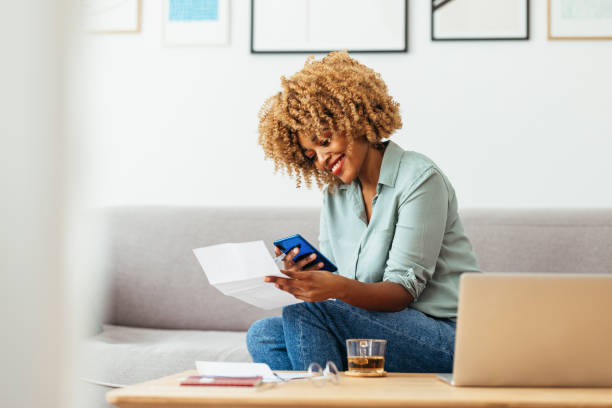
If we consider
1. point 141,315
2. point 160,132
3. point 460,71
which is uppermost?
point 460,71

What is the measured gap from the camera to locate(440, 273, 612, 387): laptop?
931 mm

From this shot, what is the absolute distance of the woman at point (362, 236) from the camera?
4.36ft

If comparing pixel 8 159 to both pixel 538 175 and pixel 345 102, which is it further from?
pixel 538 175

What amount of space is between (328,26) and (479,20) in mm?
577

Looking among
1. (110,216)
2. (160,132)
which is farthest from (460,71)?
(110,216)

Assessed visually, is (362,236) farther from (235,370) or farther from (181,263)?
(181,263)

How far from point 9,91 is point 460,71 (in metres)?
2.22

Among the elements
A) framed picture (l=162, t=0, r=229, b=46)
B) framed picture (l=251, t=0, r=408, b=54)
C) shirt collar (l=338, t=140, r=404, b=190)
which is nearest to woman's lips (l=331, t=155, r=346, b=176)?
shirt collar (l=338, t=140, r=404, b=190)

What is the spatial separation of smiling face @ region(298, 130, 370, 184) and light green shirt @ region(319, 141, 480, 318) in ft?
0.23

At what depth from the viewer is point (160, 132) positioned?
8.33ft

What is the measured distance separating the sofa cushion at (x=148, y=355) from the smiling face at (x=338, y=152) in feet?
2.06

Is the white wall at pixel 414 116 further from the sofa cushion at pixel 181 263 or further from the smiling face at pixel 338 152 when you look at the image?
the smiling face at pixel 338 152

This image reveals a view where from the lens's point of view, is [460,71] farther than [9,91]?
Yes

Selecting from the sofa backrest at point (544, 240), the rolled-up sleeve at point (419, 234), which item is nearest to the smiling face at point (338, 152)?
the rolled-up sleeve at point (419, 234)
